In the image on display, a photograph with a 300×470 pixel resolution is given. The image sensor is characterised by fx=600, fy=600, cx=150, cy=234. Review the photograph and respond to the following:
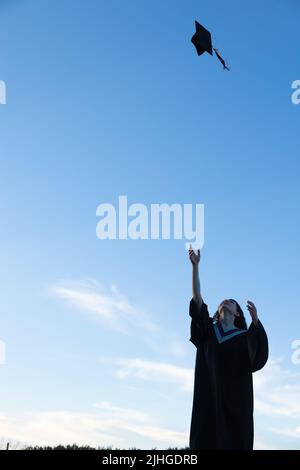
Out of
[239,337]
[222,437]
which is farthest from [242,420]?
[239,337]

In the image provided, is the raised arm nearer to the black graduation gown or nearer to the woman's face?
the black graduation gown

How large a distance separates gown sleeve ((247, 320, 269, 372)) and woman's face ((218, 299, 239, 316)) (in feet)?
2.11

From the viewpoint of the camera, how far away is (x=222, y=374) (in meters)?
9.27

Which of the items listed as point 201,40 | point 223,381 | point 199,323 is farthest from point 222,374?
point 201,40

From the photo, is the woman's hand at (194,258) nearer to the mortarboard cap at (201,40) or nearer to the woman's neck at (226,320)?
the woman's neck at (226,320)

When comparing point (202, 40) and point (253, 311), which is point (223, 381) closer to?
point (253, 311)

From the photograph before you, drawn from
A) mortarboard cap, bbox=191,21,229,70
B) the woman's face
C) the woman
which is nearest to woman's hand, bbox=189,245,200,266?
the woman

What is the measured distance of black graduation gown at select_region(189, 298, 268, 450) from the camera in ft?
29.0

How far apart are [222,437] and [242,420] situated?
0.39 m
